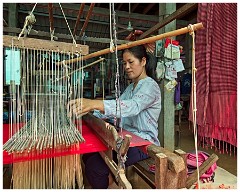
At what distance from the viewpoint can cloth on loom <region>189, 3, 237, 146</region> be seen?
1131 millimetres

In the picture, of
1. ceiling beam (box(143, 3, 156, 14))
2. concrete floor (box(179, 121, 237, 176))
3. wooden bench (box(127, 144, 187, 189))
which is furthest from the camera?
ceiling beam (box(143, 3, 156, 14))

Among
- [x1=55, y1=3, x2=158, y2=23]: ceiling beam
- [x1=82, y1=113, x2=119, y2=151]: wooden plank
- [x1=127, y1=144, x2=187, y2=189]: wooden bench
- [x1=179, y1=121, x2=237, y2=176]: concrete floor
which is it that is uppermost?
[x1=55, y1=3, x2=158, y2=23]: ceiling beam

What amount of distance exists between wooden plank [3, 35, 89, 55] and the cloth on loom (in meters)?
0.75

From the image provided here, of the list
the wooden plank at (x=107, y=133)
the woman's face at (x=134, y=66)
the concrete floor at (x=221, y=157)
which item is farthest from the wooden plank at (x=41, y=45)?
the concrete floor at (x=221, y=157)

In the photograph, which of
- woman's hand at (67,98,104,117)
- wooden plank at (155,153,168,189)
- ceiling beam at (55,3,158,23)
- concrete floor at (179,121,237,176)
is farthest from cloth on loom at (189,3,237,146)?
ceiling beam at (55,3,158,23)

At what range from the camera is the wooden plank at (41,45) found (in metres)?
1.00

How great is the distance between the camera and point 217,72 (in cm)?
119

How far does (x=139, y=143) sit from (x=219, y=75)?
0.63 meters

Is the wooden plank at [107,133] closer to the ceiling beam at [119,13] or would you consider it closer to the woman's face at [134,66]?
the woman's face at [134,66]

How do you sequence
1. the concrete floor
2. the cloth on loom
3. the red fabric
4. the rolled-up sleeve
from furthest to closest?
1. the concrete floor
2. the rolled-up sleeve
3. the cloth on loom
4. the red fabric

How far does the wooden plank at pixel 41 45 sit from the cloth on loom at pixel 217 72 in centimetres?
→ 75

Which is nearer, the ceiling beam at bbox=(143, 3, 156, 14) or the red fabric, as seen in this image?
the red fabric

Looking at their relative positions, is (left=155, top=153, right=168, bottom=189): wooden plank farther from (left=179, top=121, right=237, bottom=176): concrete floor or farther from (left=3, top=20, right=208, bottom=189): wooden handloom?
(left=179, top=121, right=237, bottom=176): concrete floor

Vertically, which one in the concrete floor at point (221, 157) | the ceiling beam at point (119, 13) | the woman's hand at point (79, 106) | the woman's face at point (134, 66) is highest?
the ceiling beam at point (119, 13)
